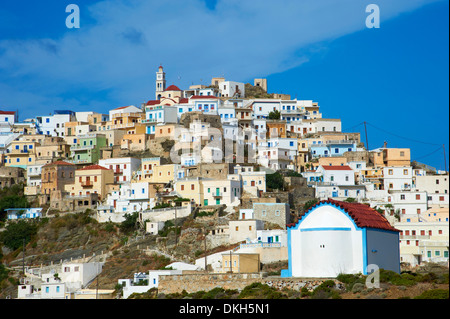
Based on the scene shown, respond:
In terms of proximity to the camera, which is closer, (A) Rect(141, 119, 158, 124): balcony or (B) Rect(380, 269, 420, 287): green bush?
(B) Rect(380, 269, 420, 287): green bush

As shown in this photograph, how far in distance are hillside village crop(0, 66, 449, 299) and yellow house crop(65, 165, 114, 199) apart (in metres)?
0.12

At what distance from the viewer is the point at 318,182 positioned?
71.2 meters

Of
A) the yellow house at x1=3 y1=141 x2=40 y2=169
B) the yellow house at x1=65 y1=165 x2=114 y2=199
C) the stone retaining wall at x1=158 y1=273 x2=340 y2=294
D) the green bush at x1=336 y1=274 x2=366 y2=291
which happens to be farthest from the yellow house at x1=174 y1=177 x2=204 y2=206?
the green bush at x1=336 y1=274 x2=366 y2=291

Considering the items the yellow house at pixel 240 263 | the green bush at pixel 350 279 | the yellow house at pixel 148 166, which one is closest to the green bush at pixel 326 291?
the green bush at pixel 350 279

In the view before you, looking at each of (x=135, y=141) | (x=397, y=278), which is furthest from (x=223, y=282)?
(x=135, y=141)

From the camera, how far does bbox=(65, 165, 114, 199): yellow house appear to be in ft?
240

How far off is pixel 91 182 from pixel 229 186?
14.3 metres

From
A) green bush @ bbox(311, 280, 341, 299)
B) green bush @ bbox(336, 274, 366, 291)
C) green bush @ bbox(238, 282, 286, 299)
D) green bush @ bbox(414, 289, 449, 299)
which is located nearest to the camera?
green bush @ bbox(414, 289, 449, 299)

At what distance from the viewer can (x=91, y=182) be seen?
7338 centimetres

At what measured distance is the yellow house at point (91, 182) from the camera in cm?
7312

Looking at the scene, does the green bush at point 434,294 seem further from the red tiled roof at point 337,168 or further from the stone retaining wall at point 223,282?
the red tiled roof at point 337,168

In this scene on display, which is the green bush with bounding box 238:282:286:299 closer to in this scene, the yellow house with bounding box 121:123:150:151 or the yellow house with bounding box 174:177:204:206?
the yellow house with bounding box 174:177:204:206

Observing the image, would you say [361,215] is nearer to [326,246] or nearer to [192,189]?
[326,246]

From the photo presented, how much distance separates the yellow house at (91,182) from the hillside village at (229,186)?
12 centimetres
